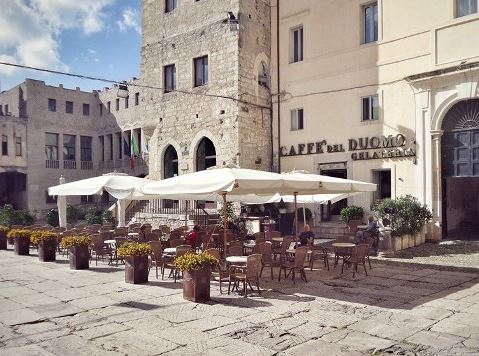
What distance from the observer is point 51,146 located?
116ft

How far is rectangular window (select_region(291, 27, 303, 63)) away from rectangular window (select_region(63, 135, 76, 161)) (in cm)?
2414

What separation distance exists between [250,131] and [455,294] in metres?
11.8

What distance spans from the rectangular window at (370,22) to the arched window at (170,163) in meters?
10.1

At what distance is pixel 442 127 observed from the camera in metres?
14.7

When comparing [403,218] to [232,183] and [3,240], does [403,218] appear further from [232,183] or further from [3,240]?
[3,240]

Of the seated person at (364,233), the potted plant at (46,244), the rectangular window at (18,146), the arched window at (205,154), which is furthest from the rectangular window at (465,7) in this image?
the rectangular window at (18,146)

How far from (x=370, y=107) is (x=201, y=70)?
7.79 metres

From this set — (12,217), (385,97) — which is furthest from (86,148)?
(385,97)

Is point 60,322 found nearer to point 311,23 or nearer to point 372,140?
point 372,140

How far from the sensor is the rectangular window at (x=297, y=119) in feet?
60.8

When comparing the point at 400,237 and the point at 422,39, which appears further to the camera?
the point at 422,39

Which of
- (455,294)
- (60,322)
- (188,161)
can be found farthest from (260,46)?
(60,322)

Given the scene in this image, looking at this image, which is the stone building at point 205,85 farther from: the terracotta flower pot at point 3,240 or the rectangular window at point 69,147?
the rectangular window at point 69,147

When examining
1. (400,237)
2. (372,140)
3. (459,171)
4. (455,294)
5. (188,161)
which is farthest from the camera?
(188,161)
